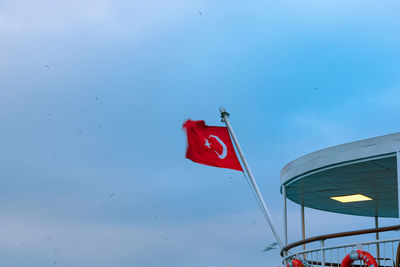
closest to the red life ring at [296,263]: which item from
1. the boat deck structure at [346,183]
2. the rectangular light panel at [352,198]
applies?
the boat deck structure at [346,183]

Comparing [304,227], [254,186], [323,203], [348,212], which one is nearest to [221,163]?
[254,186]

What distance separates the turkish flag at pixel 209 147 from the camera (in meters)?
10.9

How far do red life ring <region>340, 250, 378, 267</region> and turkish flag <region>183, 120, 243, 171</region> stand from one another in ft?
9.07

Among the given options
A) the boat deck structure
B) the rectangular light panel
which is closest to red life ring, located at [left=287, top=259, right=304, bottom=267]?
the boat deck structure

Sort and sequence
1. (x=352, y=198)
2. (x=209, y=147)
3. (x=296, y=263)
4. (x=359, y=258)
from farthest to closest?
(x=352, y=198) < (x=209, y=147) < (x=296, y=263) < (x=359, y=258)

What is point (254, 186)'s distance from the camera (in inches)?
Result: 432

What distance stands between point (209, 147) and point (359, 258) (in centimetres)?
345

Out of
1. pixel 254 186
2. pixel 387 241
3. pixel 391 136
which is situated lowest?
pixel 387 241

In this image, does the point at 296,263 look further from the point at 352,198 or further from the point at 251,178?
the point at 352,198

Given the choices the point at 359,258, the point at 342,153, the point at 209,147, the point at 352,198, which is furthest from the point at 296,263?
the point at 352,198

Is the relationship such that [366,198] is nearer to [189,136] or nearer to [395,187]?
[395,187]

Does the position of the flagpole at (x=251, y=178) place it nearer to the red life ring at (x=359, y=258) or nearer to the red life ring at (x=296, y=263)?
the red life ring at (x=296, y=263)

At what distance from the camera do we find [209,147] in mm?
10922

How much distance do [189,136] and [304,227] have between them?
4.69 meters
